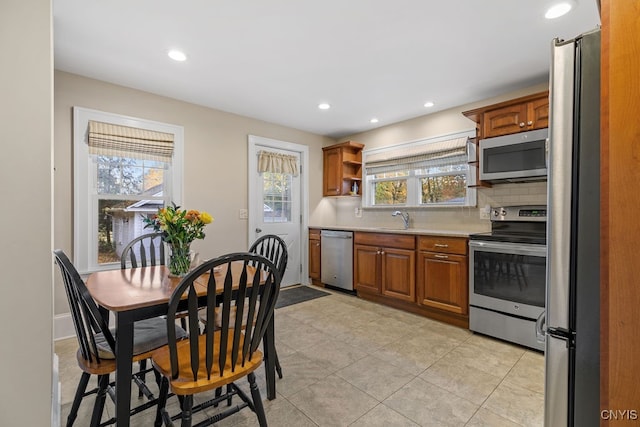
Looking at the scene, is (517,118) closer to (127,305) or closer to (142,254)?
(127,305)

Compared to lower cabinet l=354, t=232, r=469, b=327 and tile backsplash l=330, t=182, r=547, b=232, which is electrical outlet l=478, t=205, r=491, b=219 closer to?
tile backsplash l=330, t=182, r=547, b=232

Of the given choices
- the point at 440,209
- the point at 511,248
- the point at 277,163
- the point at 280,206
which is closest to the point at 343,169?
the point at 277,163

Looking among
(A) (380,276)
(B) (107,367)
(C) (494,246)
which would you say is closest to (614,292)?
(B) (107,367)

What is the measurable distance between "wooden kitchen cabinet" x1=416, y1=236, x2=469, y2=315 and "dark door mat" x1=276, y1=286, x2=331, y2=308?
1441 millimetres

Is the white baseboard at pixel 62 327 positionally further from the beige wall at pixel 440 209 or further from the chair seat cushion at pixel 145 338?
the beige wall at pixel 440 209

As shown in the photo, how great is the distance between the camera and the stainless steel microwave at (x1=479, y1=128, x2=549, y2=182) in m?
2.67

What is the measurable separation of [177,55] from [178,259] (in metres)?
1.74

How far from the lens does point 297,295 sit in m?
4.06

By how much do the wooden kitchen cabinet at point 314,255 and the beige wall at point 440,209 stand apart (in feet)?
2.15

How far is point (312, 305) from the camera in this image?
365 centimetres

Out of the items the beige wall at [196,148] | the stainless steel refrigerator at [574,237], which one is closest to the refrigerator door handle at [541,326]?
the stainless steel refrigerator at [574,237]

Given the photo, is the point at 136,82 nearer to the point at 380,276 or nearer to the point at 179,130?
the point at 179,130

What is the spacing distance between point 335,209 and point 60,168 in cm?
365

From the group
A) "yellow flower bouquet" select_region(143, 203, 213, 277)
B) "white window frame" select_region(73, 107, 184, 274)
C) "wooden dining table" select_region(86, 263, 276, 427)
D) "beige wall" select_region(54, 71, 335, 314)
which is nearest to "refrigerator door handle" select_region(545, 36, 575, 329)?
"wooden dining table" select_region(86, 263, 276, 427)
